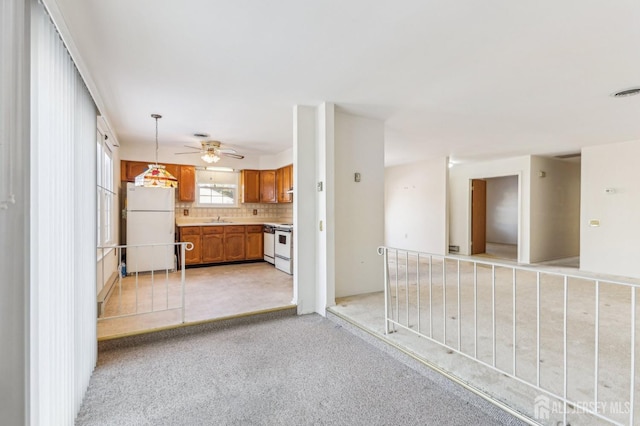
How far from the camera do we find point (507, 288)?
446 centimetres

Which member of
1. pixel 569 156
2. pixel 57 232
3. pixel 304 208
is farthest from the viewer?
pixel 569 156

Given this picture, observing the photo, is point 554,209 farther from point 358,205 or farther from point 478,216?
point 358,205

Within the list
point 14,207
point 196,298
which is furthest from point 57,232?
point 196,298

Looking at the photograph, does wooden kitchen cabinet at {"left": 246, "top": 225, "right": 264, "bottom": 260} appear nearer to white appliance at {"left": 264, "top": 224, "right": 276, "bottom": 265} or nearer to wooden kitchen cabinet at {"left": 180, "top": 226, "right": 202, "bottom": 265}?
white appliance at {"left": 264, "top": 224, "right": 276, "bottom": 265}

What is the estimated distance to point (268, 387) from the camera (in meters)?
2.26

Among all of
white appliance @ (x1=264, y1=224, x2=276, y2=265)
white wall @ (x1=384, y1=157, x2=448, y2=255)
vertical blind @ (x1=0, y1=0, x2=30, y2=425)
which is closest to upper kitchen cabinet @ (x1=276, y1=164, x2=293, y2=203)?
white appliance @ (x1=264, y1=224, x2=276, y2=265)

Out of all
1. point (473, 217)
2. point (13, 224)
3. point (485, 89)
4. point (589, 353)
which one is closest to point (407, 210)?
point (473, 217)

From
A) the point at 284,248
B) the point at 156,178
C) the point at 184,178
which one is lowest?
the point at 284,248

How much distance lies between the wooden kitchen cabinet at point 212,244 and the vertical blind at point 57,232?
12.6ft

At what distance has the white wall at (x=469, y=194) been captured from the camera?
6.59 meters

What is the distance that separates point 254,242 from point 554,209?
693cm

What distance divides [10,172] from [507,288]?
5307 mm

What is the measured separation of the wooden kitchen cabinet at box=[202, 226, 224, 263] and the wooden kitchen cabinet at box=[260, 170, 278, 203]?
131cm

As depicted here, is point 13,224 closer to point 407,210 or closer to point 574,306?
point 574,306
